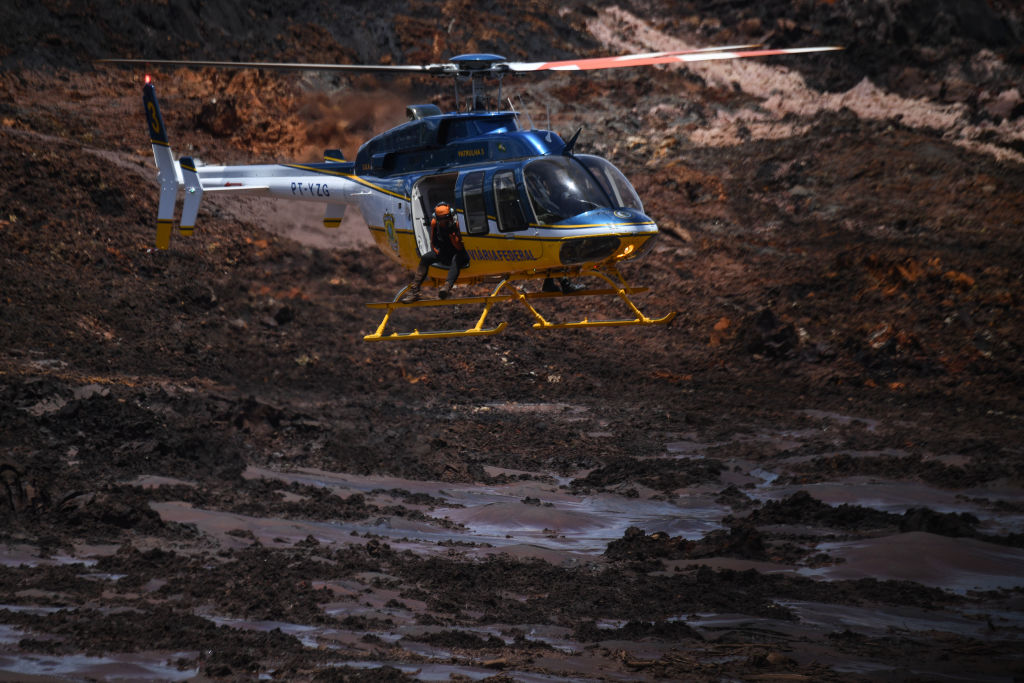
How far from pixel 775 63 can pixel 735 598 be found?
33.8 metres

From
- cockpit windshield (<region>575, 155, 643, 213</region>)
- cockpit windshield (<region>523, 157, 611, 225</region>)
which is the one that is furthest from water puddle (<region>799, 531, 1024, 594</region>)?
cockpit windshield (<region>523, 157, 611, 225</region>)

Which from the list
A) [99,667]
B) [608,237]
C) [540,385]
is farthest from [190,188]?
[540,385]

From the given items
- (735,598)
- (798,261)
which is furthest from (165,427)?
(798,261)

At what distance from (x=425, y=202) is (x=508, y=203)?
2.02 meters

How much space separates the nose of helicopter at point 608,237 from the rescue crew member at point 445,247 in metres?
1.94

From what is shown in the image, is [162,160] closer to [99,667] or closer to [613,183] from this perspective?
[613,183]

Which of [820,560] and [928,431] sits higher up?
[928,431]

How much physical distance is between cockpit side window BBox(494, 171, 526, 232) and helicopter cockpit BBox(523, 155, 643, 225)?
0.83ft

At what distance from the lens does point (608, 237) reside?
49.5ft

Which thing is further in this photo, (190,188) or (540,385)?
(540,385)

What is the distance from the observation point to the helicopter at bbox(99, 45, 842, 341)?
1521 cm

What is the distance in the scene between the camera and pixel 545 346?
1212 inches

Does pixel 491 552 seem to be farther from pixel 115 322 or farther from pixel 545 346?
pixel 115 322

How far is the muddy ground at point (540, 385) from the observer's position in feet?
47.0
